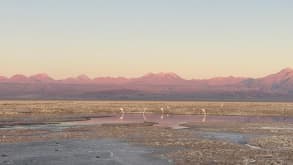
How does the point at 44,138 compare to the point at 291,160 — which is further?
the point at 44,138

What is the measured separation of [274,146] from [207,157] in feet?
27.8

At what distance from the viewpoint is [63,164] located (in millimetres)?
22734

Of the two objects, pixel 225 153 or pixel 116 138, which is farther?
pixel 116 138

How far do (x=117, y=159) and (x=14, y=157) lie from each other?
5955 mm

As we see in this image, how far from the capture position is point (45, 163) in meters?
23.1

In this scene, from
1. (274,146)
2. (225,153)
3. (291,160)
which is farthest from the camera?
(274,146)

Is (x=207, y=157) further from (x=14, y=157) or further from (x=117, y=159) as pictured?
(x=14, y=157)

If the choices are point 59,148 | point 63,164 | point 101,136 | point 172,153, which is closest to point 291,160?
point 172,153

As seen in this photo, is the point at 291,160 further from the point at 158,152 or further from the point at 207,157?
the point at 158,152

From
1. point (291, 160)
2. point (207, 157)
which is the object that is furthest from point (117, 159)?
point (291, 160)

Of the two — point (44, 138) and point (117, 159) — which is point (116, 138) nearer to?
point (44, 138)

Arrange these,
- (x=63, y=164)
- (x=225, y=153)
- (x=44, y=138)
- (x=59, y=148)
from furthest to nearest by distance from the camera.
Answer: (x=44, y=138) < (x=59, y=148) < (x=225, y=153) < (x=63, y=164)

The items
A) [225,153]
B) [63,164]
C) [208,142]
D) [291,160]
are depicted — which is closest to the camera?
[63,164]

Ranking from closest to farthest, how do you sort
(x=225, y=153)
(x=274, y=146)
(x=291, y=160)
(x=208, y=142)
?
(x=291, y=160), (x=225, y=153), (x=274, y=146), (x=208, y=142)
